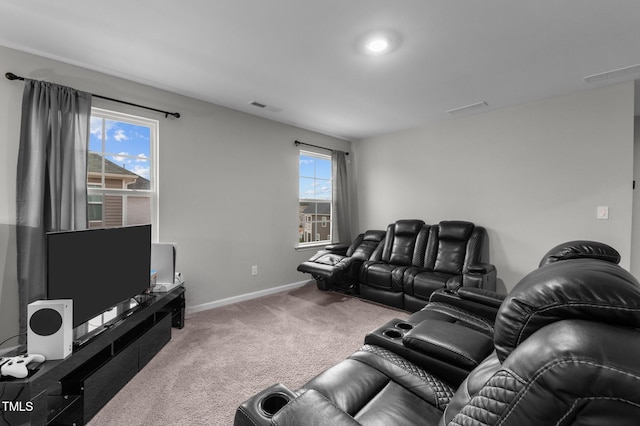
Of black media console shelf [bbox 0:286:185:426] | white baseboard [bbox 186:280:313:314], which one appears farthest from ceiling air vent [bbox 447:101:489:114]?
black media console shelf [bbox 0:286:185:426]

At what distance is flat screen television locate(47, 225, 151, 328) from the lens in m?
1.62

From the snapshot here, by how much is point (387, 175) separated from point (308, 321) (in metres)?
2.95

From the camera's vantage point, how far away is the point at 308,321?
3047 millimetres

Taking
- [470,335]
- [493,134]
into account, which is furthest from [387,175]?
[470,335]

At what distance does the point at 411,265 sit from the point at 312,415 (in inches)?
131

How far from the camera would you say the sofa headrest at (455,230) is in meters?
3.63

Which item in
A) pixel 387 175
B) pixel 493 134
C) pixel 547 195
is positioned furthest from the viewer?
pixel 387 175

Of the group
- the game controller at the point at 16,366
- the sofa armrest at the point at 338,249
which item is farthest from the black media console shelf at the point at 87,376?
the sofa armrest at the point at 338,249

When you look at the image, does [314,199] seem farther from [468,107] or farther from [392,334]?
[392,334]

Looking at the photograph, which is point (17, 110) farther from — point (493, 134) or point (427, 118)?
point (493, 134)

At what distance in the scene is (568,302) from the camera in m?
0.65

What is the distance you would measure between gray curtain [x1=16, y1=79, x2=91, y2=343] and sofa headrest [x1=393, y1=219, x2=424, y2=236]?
3.84 m

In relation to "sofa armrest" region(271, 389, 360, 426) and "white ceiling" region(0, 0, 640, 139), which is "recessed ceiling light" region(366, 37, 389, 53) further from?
"sofa armrest" region(271, 389, 360, 426)

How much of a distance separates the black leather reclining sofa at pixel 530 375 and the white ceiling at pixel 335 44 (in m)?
1.72
